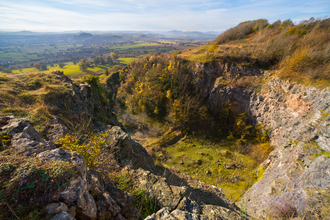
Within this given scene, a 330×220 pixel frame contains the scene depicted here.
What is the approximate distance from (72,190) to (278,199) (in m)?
16.6

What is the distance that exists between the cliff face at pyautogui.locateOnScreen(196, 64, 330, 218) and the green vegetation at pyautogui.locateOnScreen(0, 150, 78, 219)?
45.3ft


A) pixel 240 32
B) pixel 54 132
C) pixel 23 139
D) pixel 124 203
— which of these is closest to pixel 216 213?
pixel 124 203

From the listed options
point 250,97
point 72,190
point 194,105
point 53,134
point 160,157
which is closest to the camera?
point 72,190

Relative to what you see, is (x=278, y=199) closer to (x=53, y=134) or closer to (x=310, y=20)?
(x=53, y=134)

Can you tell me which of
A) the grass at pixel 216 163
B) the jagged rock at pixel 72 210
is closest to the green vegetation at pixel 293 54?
the grass at pixel 216 163

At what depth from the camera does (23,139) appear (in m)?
5.31

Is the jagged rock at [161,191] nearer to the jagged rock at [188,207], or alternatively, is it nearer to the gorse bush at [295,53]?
the jagged rock at [188,207]

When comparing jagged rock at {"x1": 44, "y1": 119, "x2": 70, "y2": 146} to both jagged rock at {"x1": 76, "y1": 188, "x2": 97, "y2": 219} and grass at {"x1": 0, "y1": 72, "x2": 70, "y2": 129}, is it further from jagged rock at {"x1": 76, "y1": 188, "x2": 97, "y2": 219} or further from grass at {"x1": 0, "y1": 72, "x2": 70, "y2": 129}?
jagged rock at {"x1": 76, "y1": 188, "x2": 97, "y2": 219}

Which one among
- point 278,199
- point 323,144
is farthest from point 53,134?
point 323,144

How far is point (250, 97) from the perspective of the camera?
29141mm

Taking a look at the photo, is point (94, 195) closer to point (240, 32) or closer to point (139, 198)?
point (139, 198)

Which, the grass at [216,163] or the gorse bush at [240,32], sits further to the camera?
the gorse bush at [240,32]

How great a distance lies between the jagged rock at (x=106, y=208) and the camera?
4.45 metres

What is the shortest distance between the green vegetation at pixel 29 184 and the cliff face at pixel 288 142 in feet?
45.3
